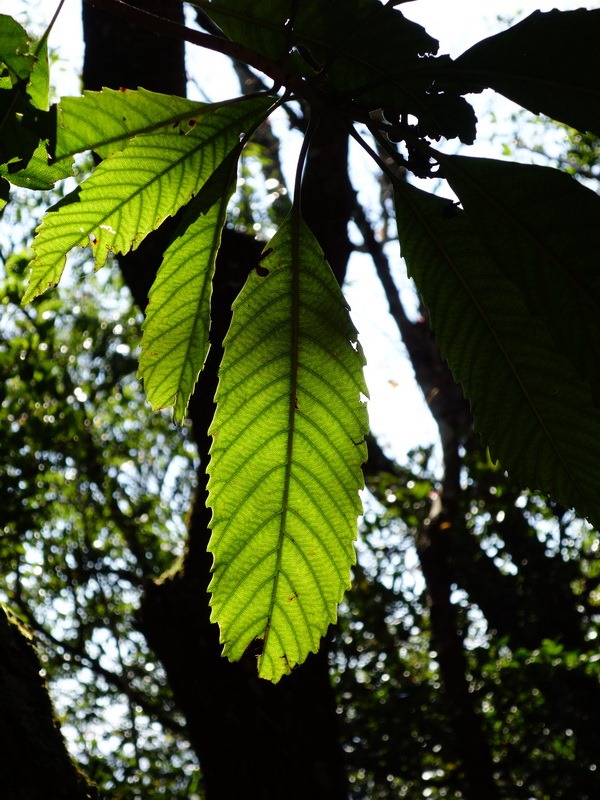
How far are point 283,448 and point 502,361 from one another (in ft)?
0.77

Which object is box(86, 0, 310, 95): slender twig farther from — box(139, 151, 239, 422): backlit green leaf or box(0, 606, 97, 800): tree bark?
box(0, 606, 97, 800): tree bark

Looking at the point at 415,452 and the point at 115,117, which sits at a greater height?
the point at 415,452

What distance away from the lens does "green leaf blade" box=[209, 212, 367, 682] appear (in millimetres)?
745

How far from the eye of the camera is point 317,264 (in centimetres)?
75

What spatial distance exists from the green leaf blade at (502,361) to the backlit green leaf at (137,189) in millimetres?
178

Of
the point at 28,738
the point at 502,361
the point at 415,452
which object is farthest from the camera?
the point at 415,452

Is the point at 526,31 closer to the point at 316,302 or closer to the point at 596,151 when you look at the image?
the point at 316,302

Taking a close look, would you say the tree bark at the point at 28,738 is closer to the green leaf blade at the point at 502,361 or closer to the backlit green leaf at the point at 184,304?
the backlit green leaf at the point at 184,304

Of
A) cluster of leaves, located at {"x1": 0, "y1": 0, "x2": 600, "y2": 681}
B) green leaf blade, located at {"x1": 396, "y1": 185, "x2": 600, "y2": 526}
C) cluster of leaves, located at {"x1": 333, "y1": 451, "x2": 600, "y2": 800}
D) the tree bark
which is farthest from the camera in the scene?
cluster of leaves, located at {"x1": 333, "y1": 451, "x2": 600, "y2": 800}

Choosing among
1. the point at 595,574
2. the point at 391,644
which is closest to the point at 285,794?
the point at 391,644

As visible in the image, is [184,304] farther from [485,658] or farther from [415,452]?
[415,452]

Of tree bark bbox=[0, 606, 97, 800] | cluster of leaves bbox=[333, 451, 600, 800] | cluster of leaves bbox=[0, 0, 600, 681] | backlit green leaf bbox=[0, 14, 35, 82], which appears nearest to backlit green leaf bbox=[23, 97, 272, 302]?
cluster of leaves bbox=[0, 0, 600, 681]

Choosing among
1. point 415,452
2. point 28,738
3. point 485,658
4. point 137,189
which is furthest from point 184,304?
point 415,452

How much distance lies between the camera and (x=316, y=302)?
76cm
